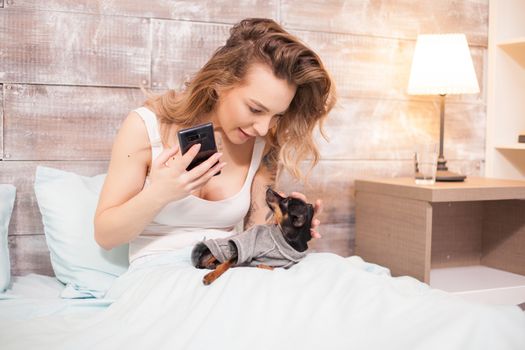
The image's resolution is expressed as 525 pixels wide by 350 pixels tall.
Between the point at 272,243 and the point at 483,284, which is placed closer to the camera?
the point at 272,243

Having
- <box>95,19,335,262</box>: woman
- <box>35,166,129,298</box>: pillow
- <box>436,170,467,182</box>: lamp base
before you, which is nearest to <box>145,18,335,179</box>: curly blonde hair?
<box>95,19,335,262</box>: woman

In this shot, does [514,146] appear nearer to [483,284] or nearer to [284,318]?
[483,284]

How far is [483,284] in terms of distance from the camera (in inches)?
81.5

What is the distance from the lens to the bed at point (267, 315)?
0.96 meters

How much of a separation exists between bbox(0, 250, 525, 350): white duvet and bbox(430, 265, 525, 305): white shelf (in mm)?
903

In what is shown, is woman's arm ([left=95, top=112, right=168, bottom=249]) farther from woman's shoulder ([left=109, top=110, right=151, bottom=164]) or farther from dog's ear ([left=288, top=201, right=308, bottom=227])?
dog's ear ([left=288, top=201, right=308, bottom=227])

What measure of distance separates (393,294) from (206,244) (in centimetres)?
49

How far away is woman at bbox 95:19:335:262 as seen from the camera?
4.50ft

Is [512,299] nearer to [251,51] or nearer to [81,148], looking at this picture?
[251,51]

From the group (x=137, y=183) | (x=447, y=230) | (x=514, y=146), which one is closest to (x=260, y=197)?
(x=137, y=183)

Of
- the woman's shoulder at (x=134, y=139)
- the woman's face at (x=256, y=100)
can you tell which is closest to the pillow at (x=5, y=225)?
the woman's shoulder at (x=134, y=139)

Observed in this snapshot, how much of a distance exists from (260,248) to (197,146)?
29 centimetres

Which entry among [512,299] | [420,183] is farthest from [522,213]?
[420,183]

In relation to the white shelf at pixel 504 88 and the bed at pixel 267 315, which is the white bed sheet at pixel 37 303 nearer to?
the bed at pixel 267 315
